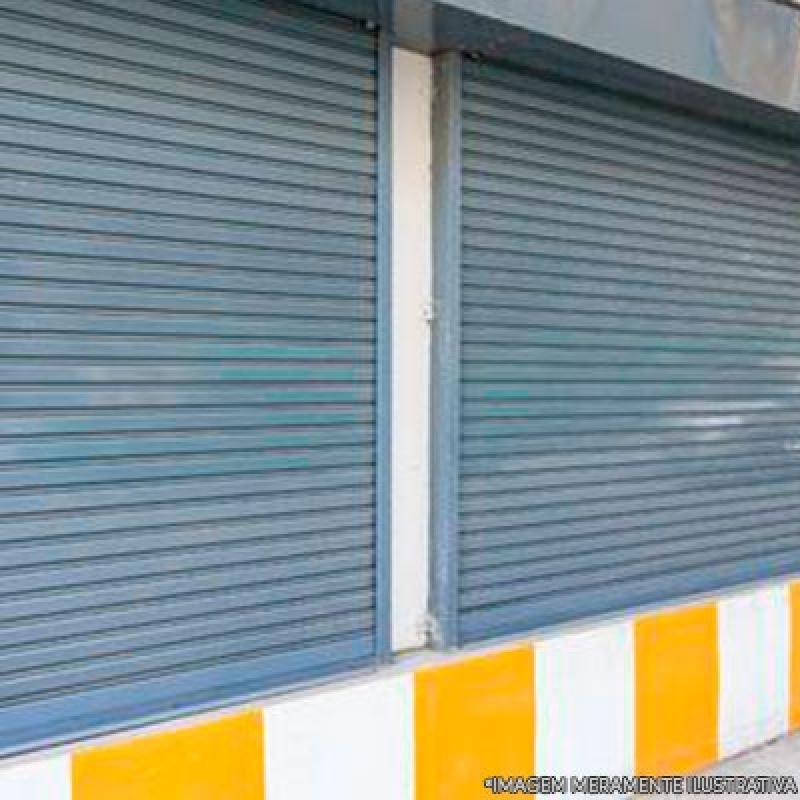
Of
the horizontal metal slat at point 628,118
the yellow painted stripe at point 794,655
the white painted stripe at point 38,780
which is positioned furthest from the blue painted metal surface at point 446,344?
the yellow painted stripe at point 794,655

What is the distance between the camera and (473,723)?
11.9 ft

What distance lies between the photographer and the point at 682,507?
15.0 feet

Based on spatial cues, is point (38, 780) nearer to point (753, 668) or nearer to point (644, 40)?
point (644, 40)

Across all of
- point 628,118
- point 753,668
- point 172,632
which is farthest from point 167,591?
point 753,668

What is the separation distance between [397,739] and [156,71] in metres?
2.25

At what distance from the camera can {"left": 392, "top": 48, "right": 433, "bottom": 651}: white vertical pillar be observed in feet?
11.7

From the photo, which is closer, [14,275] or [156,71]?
[14,275]

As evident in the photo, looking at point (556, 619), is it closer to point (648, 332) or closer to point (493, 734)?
point (493, 734)

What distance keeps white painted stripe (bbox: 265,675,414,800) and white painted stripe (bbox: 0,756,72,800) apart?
630 mm

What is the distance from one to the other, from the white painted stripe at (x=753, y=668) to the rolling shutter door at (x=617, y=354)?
0.16 meters

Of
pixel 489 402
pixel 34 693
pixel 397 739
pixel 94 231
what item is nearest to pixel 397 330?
pixel 489 402

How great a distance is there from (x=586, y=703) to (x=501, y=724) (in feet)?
1.59

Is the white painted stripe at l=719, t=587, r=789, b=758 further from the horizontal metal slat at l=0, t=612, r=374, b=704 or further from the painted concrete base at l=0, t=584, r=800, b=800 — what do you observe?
the horizontal metal slat at l=0, t=612, r=374, b=704

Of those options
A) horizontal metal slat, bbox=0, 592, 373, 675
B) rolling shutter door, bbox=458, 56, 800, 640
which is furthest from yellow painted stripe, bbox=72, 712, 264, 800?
rolling shutter door, bbox=458, 56, 800, 640
